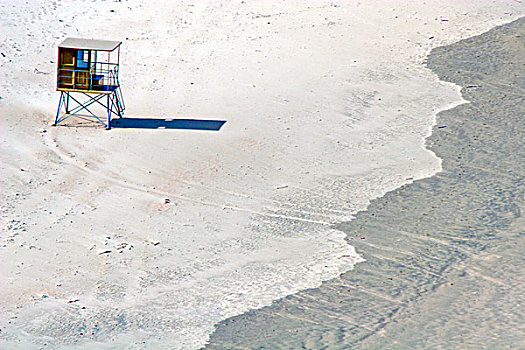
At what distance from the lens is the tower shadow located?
62.2 feet

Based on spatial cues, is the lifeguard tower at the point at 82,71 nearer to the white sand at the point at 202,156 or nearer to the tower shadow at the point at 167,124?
the tower shadow at the point at 167,124

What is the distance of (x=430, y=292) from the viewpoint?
12680 mm

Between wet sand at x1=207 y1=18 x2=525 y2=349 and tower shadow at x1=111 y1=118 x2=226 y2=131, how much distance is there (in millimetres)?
5068

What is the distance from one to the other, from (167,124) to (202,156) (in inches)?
80.4

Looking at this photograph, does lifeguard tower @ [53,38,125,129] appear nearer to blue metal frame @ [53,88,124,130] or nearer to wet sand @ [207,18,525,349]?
blue metal frame @ [53,88,124,130]

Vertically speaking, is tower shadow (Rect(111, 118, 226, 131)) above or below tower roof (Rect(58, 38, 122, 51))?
below

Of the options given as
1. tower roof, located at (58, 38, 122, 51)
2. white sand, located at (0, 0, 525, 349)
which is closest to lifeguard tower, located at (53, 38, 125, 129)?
tower roof, located at (58, 38, 122, 51)

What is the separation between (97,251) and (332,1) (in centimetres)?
1797

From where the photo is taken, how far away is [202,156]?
57.6 ft

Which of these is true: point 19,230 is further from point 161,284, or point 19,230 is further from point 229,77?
point 229,77

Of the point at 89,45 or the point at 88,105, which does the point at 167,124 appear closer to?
the point at 88,105

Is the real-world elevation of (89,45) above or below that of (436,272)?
above

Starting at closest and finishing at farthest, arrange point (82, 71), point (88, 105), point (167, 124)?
point (82, 71)
point (167, 124)
point (88, 105)

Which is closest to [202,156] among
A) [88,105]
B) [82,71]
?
[88,105]
